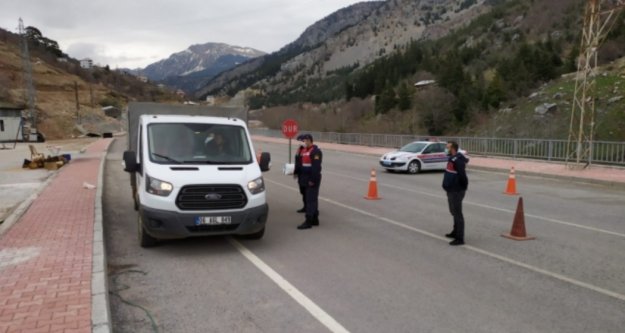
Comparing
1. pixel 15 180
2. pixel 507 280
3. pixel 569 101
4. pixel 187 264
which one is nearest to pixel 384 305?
pixel 507 280

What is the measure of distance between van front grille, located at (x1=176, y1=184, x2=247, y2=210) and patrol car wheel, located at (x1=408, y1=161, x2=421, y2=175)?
46.7ft

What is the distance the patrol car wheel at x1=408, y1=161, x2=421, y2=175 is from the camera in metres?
20.7

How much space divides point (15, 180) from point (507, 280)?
17.2 m

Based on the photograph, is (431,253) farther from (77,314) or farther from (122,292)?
(77,314)

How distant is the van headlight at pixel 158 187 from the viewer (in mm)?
7133

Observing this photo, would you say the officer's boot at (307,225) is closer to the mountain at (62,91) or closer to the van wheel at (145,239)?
the van wheel at (145,239)

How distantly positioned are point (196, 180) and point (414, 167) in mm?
14733

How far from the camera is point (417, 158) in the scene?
20.8 meters

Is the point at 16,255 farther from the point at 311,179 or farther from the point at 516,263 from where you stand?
the point at 516,263

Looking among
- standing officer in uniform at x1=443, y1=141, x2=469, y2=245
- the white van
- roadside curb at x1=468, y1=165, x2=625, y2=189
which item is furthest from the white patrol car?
the white van

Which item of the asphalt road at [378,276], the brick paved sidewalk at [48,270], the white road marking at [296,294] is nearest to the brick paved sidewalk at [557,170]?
the asphalt road at [378,276]

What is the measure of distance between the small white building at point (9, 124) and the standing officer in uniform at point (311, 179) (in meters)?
53.8

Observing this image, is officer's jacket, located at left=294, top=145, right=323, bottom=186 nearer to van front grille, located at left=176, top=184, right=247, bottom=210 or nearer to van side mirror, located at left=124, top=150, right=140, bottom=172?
van front grille, located at left=176, top=184, right=247, bottom=210

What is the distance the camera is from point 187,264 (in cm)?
687
